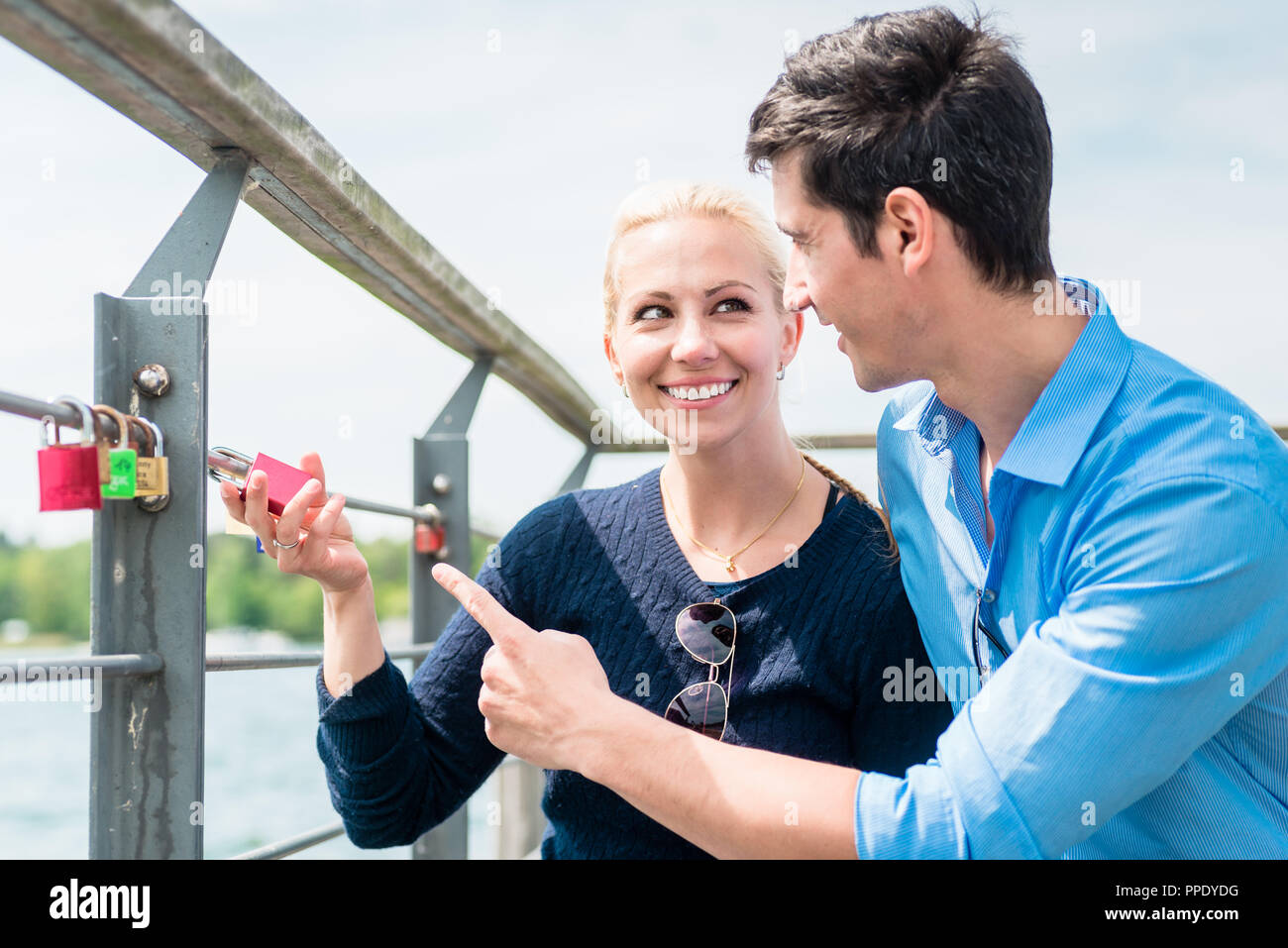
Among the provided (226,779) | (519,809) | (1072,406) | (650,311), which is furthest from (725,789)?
(226,779)

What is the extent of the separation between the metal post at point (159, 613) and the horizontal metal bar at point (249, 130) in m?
0.17

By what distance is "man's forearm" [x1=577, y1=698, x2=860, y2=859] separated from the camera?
108 centimetres

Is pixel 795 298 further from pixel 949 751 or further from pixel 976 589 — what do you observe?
pixel 949 751

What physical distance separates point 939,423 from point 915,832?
60 centimetres

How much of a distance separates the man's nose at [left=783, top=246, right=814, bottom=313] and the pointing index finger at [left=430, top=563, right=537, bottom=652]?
0.53 m

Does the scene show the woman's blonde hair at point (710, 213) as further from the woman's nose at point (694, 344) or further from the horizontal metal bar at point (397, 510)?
the horizontal metal bar at point (397, 510)

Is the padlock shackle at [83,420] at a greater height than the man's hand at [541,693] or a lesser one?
greater

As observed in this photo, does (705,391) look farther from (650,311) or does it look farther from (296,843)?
(296,843)

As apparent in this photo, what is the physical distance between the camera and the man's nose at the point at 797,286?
1.42 m

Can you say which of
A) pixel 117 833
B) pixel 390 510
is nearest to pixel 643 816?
pixel 117 833

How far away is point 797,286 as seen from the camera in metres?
1.43

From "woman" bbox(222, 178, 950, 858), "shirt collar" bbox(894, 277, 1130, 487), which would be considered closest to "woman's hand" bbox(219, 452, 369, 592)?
"woman" bbox(222, 178, 950, 858)

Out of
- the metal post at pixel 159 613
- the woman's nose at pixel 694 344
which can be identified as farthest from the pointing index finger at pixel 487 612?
the woman's nose at pixel 694 344

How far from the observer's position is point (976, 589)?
1354 mm
